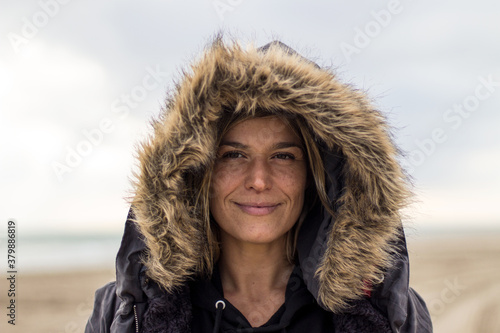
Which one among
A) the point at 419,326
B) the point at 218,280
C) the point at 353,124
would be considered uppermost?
the point at 353,124

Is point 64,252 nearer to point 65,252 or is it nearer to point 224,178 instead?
point 65,252

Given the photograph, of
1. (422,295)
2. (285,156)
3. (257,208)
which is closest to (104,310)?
(257,208)

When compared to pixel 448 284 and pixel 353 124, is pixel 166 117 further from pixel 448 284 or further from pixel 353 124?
pixel 448 284

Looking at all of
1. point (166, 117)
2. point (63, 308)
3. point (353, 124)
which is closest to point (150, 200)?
point (166, 117)

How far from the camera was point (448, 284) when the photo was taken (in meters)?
9.46

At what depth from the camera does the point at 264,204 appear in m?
2.12

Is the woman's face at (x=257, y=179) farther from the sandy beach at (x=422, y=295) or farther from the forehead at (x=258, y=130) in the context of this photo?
the sandy beach at (x=422, y=295)

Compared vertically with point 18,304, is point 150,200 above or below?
below

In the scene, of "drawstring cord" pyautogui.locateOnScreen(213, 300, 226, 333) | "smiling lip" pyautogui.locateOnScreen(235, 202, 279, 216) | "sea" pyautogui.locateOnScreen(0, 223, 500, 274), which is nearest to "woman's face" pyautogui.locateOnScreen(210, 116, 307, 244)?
"smiling lip" pyautogui.locateOnScreen(235, 202, 279, 216)

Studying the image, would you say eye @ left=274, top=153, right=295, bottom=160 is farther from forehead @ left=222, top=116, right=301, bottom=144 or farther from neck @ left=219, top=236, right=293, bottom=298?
neck @ left=219, top=236, right=293, bottom=298

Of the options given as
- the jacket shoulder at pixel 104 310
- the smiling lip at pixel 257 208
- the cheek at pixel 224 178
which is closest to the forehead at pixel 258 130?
the cheek at pixel 224 178

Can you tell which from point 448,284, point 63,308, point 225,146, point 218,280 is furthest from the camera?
point 448,284

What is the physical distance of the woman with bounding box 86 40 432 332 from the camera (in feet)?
6.38

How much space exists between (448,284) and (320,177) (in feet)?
27.6
